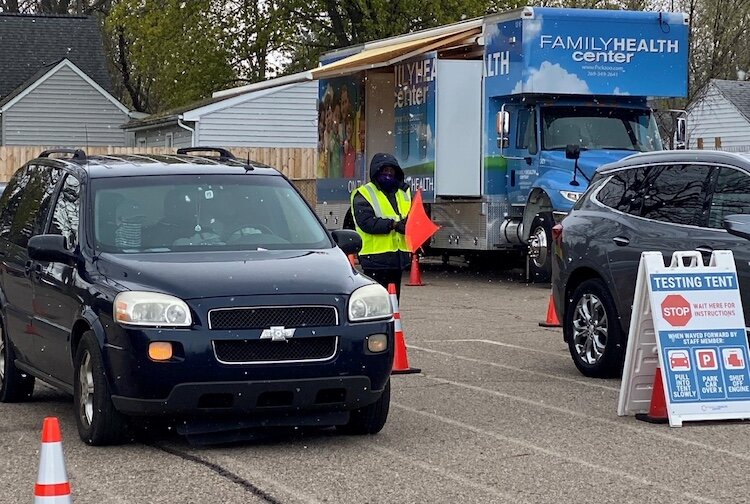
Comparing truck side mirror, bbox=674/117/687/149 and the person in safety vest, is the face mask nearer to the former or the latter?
the person in safety vest

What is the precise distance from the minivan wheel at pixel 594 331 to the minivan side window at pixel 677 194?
768mm

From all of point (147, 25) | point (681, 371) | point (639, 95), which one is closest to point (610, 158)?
point (639, 95)

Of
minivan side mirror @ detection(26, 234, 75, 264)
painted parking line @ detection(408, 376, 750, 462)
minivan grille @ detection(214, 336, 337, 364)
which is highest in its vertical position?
minivan side mirror @ detection(26, 234, 75, 264)

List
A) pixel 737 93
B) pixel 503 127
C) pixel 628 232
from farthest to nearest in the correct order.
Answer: pixel 737 93, pixel 503 127, pixel 628 232

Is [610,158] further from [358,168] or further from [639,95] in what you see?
[358,168]

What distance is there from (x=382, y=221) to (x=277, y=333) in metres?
3.96

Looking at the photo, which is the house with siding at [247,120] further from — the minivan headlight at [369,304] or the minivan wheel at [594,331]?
the minivan headlight at [369,304]

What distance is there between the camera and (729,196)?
10.6 metres

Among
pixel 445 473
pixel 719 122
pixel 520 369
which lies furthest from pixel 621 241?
pixel 719 122

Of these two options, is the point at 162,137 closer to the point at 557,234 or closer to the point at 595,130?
the point at 595,130

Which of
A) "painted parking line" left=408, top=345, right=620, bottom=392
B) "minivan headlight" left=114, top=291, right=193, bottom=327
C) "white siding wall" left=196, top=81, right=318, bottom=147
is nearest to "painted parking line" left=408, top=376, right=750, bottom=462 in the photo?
"painted parking line" left=408, top=345, right=620, bottom=392

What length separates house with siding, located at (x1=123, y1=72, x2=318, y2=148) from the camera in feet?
134

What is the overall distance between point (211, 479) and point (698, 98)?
39753 mm

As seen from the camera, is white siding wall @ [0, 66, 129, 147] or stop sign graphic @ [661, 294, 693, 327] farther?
white siding wall @ [0, 66, 129, 147]
